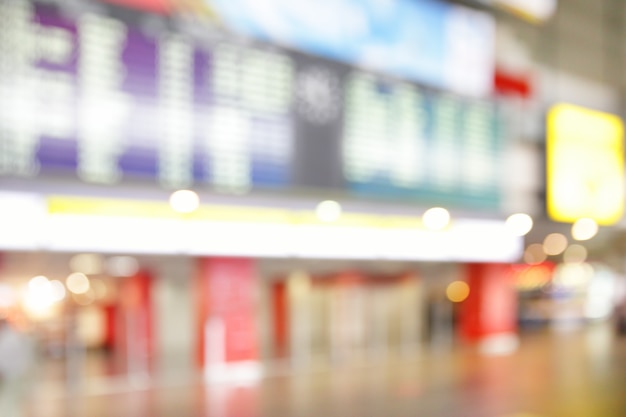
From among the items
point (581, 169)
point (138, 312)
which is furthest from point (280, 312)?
point (581, 169)

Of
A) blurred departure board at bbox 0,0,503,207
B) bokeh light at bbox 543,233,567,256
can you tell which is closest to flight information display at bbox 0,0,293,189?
blurred departure board at bbox 0,0,503,207

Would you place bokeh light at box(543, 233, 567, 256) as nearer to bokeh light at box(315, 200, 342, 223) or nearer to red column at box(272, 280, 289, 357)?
red column at box(272, 280, 289, 357)

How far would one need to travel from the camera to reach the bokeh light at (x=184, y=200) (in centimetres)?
878

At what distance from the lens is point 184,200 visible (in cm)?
900

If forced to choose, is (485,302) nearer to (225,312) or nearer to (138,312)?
Answer: (225,312)

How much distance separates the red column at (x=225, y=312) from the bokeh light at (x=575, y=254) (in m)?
13.7

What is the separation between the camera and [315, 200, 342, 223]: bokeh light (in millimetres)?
10107

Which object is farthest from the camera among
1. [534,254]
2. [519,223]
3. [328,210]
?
[534,254]

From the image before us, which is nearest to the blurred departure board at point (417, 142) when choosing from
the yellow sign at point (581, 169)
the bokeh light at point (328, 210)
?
the bokeh light at point (328, 210)

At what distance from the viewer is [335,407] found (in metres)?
8.26

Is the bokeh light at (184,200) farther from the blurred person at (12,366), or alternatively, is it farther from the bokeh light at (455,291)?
the bokeh light at (455,291)

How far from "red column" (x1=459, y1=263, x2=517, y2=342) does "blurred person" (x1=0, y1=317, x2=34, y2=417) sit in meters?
10.9

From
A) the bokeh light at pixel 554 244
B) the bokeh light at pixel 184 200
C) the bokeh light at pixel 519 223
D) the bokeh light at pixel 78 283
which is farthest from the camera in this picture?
the bokeh light at pixel 554 244

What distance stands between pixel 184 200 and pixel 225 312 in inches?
104
